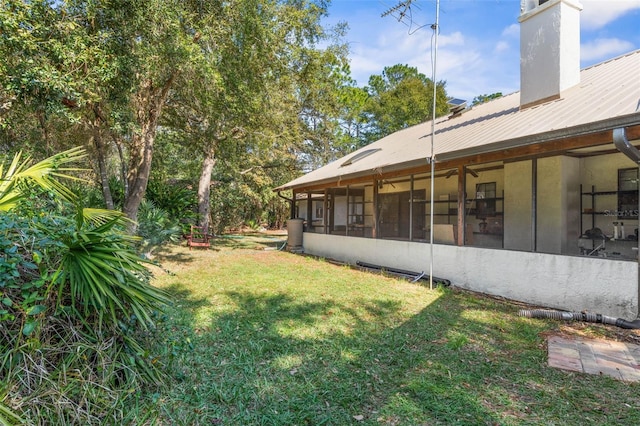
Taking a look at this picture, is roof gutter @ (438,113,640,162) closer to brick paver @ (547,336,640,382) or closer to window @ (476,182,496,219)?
brick paver @ (547,336,640,382)

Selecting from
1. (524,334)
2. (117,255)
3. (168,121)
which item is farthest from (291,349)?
(168,121)

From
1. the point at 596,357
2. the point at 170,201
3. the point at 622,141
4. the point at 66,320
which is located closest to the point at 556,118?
the point at 622,141

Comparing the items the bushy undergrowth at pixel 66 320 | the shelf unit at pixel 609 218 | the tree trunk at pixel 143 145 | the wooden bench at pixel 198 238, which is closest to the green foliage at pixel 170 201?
the wooden bench at pixel 198 238

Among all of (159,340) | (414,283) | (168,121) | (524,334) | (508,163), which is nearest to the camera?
(159,340)

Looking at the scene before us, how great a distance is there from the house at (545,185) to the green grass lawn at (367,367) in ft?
2.46

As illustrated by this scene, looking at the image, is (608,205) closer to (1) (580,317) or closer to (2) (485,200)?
(2) (485,200)

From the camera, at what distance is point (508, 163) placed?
839cm

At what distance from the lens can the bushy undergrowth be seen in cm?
205

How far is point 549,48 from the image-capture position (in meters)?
6.96

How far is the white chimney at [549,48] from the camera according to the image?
Answer: 268 inches

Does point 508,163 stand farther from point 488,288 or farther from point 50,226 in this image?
point 50,226

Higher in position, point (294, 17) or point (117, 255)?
point (294, 17)

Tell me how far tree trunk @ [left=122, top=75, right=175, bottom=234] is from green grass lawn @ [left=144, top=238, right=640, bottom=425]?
4081 millimetres

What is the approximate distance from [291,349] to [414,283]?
4.35 meters
